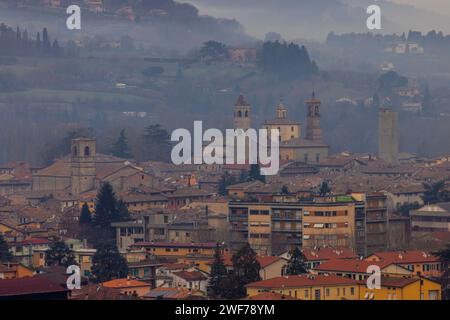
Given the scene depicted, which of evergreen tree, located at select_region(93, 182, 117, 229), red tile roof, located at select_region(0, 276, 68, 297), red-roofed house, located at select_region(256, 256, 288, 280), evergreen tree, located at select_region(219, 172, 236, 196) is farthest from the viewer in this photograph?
evergreen tree, located at select_region(219, 172, 236, 196)

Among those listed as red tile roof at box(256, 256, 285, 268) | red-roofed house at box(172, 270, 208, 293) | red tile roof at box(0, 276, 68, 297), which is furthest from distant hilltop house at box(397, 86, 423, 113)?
red tile roof at box(0, 276, 68, 297)

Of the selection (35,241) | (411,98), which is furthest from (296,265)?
(411,98)

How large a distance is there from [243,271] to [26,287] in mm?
5358

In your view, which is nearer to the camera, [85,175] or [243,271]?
[243,271]

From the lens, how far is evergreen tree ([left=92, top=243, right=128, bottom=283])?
32.6 m

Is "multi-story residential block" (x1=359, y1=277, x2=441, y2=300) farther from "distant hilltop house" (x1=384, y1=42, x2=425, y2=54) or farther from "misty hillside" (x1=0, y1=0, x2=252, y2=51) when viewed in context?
"distant hilltop house" (x1=384, y1=42, x2=425, y2=54)

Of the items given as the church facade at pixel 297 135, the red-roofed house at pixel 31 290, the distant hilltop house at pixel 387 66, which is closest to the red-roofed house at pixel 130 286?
the red-roofed house at pixel 31 290

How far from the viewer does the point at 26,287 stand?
2512cm

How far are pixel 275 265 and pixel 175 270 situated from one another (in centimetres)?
166

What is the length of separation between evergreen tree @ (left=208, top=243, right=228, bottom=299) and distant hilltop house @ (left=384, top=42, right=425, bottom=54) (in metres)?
110

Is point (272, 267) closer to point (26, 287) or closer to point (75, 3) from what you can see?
point (26, 287)

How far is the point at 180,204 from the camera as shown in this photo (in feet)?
170

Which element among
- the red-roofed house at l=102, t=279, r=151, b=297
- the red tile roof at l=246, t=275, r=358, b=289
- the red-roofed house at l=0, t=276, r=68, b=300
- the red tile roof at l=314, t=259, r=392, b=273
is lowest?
the red-roofed house at l=102, t=279, r=151, b=297

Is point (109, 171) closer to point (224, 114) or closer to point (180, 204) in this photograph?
point (180, 204)
